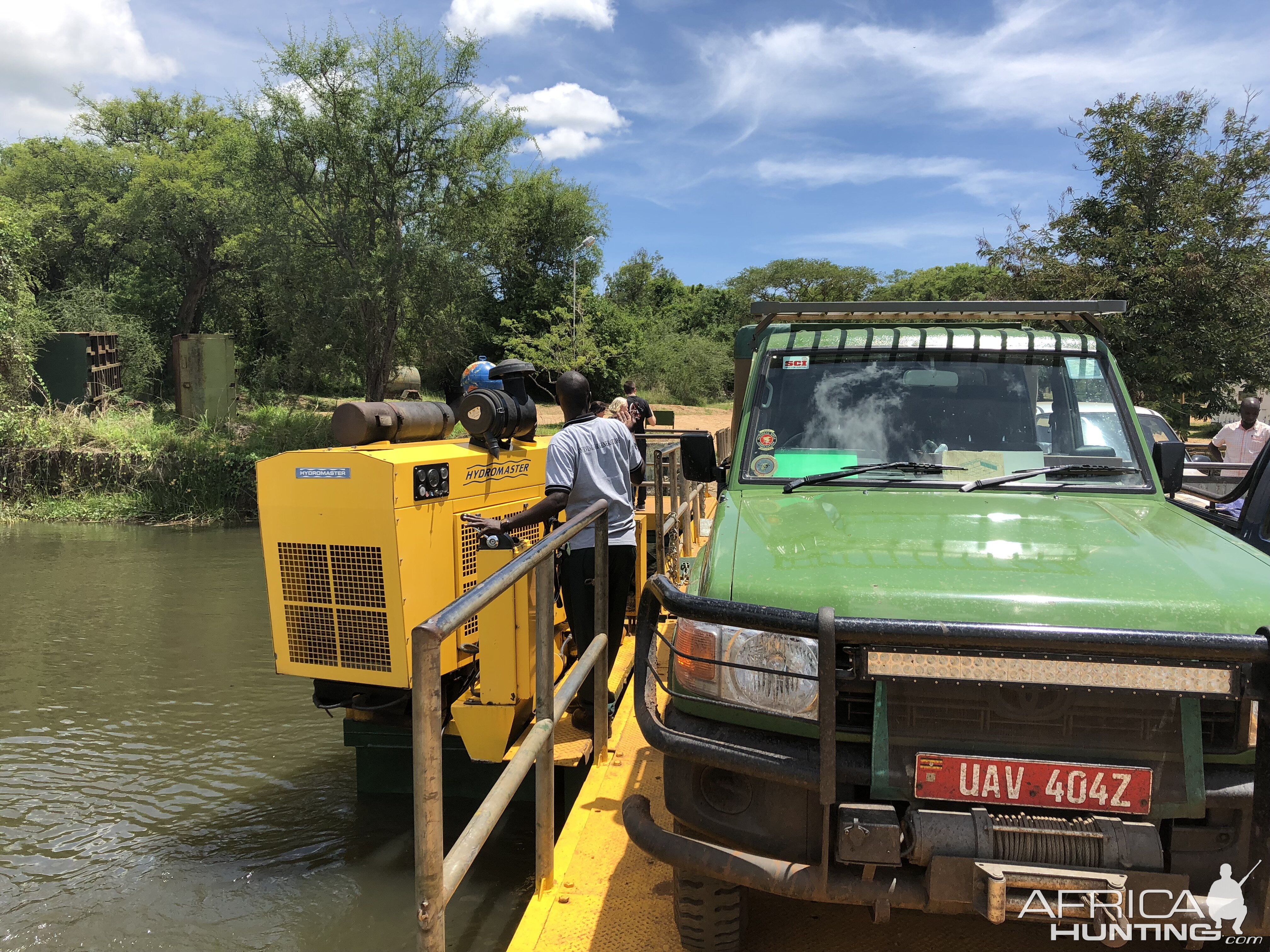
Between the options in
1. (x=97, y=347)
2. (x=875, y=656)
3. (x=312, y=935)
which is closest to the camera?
(x=875, y=656)

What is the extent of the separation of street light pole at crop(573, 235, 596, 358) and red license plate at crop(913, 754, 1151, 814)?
32.3 m

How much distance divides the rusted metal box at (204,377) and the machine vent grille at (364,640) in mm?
19149

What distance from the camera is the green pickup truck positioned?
208cm

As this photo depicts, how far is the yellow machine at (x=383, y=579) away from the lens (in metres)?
4.04

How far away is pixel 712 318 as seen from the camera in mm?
59438

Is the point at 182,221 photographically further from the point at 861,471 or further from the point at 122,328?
the point at 861,471

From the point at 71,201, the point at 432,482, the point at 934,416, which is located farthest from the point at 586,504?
the point at 71,201

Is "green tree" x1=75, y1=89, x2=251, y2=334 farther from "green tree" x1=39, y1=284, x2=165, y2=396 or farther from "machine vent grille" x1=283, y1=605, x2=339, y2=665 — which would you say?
"machine vent grille" x1=283, y1=605, x2=339, y2=665

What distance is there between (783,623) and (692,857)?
0.69 metres

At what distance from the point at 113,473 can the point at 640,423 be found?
1391 centimetres

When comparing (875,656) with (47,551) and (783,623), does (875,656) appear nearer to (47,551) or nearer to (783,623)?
(783,623)

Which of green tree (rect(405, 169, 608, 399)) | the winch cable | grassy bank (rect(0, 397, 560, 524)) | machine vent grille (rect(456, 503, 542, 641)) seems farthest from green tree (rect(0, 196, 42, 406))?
the winch cable

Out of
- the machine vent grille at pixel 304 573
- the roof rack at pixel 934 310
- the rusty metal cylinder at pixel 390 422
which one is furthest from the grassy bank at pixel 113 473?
the roof rack at pixel 934 310

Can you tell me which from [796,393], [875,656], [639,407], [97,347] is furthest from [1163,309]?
[97,347]
